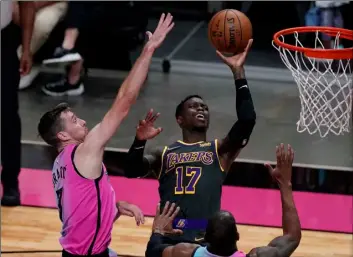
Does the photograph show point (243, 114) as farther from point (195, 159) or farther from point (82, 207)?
point (82, 207)

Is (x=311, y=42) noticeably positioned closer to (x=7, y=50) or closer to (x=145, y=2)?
(x=145, y=2)

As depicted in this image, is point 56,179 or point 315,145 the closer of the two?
point 56,179

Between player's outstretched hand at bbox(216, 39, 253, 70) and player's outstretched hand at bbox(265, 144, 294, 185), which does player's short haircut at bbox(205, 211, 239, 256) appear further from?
player's outstretched hand at bbox(216, 39, 253, 70)

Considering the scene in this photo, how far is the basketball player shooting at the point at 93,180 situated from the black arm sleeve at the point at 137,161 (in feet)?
1.53

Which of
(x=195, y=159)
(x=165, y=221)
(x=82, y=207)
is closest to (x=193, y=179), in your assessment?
(x=195, y=159)

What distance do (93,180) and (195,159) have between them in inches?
34.9

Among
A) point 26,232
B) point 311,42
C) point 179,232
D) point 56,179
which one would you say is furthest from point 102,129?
point 311,42

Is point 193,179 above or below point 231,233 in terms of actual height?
below

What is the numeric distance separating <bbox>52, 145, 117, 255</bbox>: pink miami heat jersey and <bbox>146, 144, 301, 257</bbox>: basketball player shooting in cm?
29

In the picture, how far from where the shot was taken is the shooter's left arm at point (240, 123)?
490 centimetres

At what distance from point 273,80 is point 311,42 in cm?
149

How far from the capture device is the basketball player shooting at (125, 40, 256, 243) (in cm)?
498

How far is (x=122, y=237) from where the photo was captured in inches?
263

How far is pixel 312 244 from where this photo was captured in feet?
21.6
